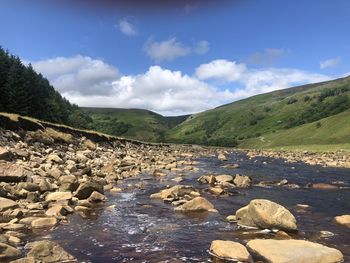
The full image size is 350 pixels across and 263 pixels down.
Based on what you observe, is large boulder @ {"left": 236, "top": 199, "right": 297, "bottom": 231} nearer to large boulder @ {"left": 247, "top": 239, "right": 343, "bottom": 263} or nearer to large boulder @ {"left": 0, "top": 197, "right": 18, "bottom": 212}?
large boulder @ {"left": 247, "top": 239, "right": 343, "bottom": 263}

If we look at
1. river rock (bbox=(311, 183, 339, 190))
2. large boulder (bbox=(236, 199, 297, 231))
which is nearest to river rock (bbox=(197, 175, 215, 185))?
river rock (bbox=(311, 183, 339, 190))

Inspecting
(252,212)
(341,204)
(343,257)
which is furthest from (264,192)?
(343,257)

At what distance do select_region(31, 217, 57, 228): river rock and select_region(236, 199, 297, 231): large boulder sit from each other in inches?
387

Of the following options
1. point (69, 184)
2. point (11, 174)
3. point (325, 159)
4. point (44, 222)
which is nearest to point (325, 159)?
point (325, 159)

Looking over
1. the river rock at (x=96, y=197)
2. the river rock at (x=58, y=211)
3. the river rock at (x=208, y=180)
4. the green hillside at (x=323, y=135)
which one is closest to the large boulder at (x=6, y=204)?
the river rock at (x=58, y=211)

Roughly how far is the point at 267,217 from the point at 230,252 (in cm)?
527

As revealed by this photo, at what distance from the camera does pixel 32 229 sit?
19.2m

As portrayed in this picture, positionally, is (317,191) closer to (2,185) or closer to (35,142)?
(2,185)

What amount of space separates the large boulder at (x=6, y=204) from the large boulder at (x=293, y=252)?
13.1 m

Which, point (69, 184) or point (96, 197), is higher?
point (69, 184)

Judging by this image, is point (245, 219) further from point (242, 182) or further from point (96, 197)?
point (242, 182)

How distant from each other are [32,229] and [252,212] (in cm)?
1105

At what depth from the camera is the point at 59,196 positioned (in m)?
26.2

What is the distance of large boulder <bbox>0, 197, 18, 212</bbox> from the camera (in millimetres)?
21828
